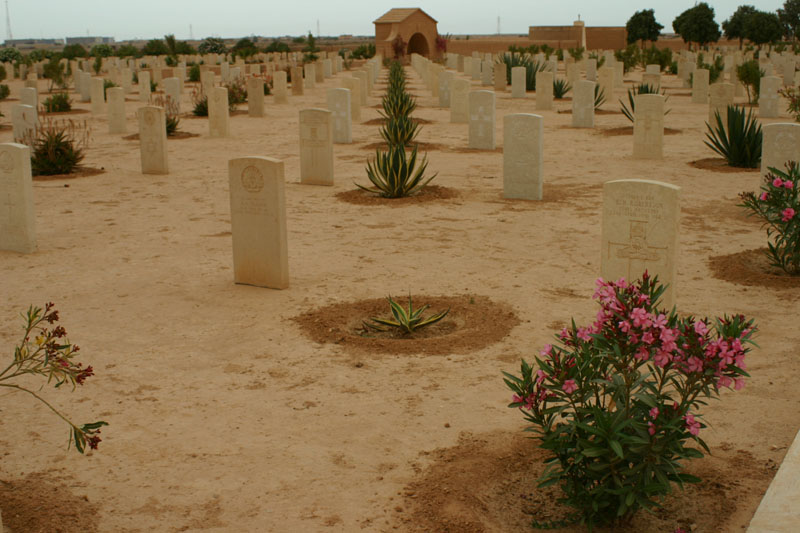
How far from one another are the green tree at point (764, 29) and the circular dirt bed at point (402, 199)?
205ft

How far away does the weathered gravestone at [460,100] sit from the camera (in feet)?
65.9

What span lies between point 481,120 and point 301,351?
10.5 metres

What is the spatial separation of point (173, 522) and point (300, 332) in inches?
105

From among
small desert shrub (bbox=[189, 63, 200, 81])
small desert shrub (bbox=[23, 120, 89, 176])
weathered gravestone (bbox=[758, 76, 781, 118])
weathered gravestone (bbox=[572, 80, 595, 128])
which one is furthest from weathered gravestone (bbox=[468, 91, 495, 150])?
small desert shrub (bbox=[189, 63, 200, 81])

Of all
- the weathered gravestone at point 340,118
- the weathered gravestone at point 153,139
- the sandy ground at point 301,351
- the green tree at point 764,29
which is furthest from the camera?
the green tree at point 764,29

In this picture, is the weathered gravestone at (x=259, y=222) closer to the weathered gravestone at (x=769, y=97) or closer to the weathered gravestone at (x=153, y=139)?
the weathered gravestone at (x=153, y=139)

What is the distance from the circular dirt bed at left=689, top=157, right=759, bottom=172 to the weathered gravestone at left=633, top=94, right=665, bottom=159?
2.08 ft

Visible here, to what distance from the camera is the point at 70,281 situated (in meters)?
7.76

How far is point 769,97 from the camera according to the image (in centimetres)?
1967

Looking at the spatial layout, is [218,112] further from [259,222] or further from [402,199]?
[259,222]

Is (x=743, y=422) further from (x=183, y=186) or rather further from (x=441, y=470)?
(x=183, y=186)

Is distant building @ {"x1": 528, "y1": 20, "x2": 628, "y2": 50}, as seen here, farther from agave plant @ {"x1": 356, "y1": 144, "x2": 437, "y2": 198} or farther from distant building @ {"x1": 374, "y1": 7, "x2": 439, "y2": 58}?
agave plant @ {"x1": 356, "y1": 144, "x2": 437, "y2": 198}

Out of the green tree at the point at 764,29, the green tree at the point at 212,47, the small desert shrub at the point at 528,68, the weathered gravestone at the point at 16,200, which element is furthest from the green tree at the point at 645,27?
the weathered gravestone at the point at 16,200

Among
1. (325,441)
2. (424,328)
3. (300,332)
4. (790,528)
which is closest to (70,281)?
(300,332)
